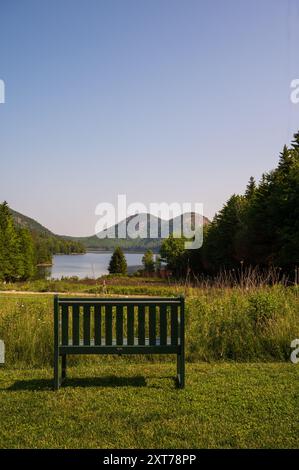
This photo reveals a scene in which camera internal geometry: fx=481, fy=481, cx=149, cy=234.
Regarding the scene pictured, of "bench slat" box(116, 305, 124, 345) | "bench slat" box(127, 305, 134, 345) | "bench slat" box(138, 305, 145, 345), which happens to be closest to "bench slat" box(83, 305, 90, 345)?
"bench slat" box(116, 305, 124, 345)

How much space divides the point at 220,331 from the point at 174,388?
86.9 inches

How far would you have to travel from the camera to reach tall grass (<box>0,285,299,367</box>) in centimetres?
667

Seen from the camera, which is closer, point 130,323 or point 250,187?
point 130,323

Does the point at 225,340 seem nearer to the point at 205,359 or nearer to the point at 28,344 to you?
the point at 205,359

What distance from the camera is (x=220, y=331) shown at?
23.5ft

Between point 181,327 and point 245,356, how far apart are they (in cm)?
205

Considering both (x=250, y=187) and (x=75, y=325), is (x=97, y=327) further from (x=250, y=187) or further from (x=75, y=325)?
(x=250, y=187)

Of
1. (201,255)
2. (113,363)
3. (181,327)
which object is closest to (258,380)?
(181,327)

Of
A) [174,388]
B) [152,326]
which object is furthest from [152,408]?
[152,326]

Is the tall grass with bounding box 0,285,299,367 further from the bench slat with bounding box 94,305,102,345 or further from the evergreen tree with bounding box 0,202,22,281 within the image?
the evergreen tree with bounding box 0,202,22,281

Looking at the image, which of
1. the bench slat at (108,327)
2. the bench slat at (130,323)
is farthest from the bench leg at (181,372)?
the bench slat at (108,327)

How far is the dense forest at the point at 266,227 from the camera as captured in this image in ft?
114

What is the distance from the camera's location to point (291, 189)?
1387 inches

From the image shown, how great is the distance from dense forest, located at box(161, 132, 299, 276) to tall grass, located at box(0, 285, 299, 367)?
69.2ft
